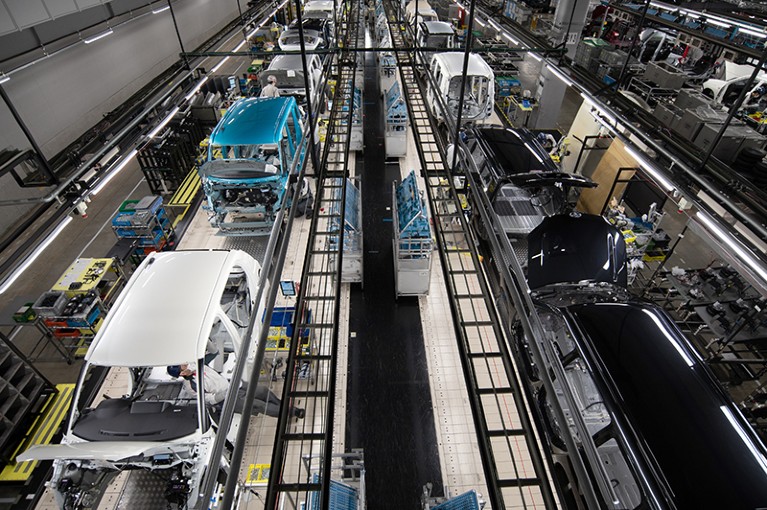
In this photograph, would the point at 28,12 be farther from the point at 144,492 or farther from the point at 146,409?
the point at 144,492

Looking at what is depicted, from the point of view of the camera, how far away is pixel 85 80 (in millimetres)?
9867

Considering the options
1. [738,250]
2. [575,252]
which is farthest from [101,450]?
[575,252]

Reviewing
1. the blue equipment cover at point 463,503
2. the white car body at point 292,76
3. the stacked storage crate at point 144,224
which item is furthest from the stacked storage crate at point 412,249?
the white car body at point 292,76

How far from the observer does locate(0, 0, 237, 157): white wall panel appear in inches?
320

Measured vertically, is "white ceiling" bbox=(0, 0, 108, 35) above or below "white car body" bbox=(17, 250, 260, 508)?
above

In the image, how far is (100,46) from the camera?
1034cm

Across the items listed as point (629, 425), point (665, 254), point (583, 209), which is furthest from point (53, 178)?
point (583, 209)

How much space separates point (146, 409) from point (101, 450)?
477 mm

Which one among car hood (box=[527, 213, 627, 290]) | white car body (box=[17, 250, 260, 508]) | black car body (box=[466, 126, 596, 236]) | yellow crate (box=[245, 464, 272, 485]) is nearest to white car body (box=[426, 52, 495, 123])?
black car body (box=[466, 126, 596, 236])

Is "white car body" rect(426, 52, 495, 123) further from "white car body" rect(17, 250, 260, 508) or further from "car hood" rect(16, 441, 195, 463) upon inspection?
"car hood" rect(16, 441, 195, 463)

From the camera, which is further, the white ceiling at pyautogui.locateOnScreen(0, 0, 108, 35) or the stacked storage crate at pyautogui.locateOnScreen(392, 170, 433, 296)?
the white ceiling at pyautogui.locateOnScreen(0, 0, 108, 35)

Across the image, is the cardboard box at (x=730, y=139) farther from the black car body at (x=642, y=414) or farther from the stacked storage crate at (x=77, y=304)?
the stacked storage crate at (x=77, y=304)

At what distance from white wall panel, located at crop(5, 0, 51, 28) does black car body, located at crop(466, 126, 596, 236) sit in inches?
339

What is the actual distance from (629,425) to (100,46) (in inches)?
558
